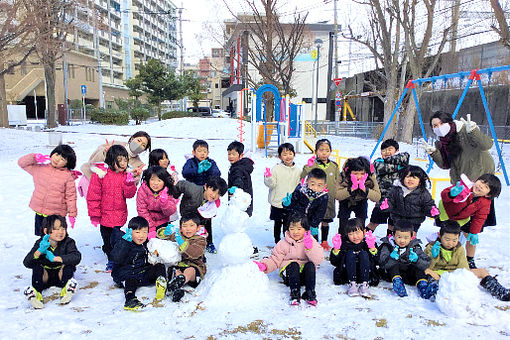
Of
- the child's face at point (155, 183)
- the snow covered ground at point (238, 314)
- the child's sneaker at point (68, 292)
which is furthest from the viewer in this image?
the child's face at point (155, 183)

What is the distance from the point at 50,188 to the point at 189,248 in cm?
151

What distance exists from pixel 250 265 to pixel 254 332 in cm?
67

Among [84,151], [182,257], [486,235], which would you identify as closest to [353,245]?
[182,257]

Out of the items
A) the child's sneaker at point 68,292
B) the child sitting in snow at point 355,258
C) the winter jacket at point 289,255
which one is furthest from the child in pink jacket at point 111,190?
the child sitting in snow at point 355,258

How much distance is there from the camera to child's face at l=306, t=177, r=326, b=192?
3.87 m

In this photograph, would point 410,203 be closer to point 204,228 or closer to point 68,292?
point 204,228

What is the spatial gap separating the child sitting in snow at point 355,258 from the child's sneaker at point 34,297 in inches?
103

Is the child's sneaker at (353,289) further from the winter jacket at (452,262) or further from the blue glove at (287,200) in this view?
the blue glove at (287,200)

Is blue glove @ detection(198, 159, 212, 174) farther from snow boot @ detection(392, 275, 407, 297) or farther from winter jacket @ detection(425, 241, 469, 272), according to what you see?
winter jacket @ detection(425, 241, 469, 272)

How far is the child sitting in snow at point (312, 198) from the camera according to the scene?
12.7ft

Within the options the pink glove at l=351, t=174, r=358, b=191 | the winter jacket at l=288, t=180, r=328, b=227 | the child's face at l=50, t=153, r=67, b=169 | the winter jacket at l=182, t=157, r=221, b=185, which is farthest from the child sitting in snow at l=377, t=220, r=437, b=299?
the child's face at l=50, t=153, r=67, b=169

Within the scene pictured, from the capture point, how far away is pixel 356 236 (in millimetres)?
3447

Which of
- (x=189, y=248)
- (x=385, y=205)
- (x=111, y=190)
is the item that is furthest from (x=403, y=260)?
(x=111, y=190)

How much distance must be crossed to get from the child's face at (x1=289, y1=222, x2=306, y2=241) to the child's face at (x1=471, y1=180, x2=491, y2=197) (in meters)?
1.71
